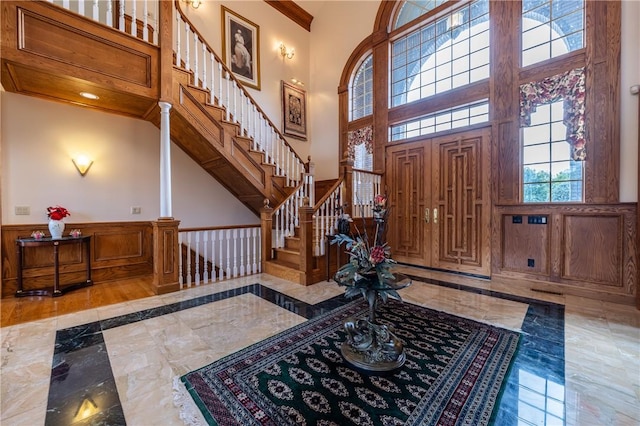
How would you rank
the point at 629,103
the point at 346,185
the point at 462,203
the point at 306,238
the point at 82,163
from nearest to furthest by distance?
the point at 629,103 < the point at 306,238 < the point at 82,163 < the point at 462,203 < the point at 346,185

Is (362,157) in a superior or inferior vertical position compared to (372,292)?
superior

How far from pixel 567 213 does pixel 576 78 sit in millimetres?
1796

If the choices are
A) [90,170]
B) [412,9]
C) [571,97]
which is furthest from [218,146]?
[571,97]

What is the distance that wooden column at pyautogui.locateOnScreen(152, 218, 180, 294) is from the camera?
11.7 ft

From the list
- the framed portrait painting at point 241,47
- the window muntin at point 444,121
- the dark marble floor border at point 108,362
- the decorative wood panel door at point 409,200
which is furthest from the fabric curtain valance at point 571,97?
the framed portrait painting at point 241,47

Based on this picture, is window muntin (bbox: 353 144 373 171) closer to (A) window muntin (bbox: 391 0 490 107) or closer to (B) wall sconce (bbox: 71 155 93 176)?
(A) window muntin (bbox: 391 0 490 107)

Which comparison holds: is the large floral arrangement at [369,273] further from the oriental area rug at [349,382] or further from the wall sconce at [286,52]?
the wall sconce at [286,52]

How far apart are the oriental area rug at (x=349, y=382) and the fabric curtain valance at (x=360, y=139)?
425 centimetres

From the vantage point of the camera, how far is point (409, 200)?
5125mm

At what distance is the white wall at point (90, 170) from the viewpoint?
3.67m

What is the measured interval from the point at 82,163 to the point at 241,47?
13.2ft

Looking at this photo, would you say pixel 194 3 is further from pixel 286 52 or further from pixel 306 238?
pixel 306 238

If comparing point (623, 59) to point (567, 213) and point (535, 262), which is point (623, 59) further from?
point (535, 262)

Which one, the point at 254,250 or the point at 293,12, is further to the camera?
the point at 293,12
